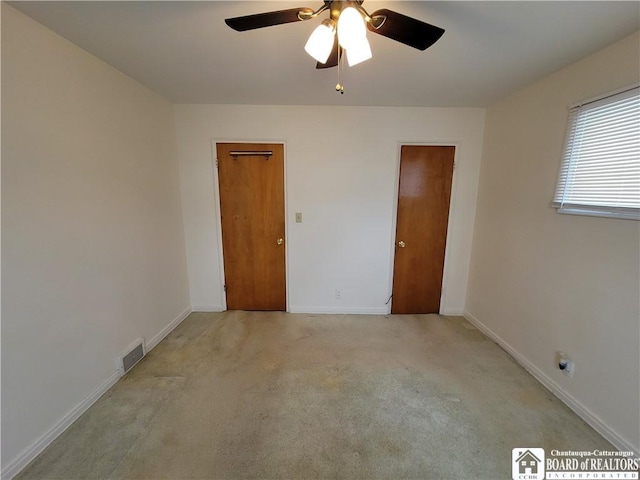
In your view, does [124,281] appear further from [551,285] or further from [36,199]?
[551,285]

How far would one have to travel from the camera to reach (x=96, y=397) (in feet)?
5.74

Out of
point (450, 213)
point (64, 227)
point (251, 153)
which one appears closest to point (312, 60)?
point (251, 153)

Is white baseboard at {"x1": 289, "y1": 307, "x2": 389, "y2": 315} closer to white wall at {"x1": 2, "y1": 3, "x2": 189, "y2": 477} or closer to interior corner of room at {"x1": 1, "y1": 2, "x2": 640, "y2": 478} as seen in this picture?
interior corner of room at {"x1": 1, "y1": 2, "x2": 640, "y2": 478}

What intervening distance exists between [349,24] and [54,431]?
269cm

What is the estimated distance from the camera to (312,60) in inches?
69.2

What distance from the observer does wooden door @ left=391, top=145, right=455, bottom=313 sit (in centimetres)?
277

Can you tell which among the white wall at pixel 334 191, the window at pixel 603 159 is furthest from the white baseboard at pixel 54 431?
the window at pixel 603 159

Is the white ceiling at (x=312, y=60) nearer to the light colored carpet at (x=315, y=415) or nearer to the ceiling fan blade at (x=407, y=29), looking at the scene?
the ceiling fan blade at (x=407, y=29)

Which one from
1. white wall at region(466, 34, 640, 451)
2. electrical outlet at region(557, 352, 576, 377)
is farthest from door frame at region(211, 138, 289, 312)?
electrical outlet at region(557, 352, 576, 377)

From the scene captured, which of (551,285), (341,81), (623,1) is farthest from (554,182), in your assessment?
(341,81)

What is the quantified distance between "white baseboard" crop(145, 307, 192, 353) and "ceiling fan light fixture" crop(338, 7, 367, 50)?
2.77 metres

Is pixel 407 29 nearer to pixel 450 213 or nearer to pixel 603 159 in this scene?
pixel 603 159

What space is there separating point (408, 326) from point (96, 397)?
9.13 ft

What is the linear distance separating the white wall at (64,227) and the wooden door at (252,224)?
786 mm
